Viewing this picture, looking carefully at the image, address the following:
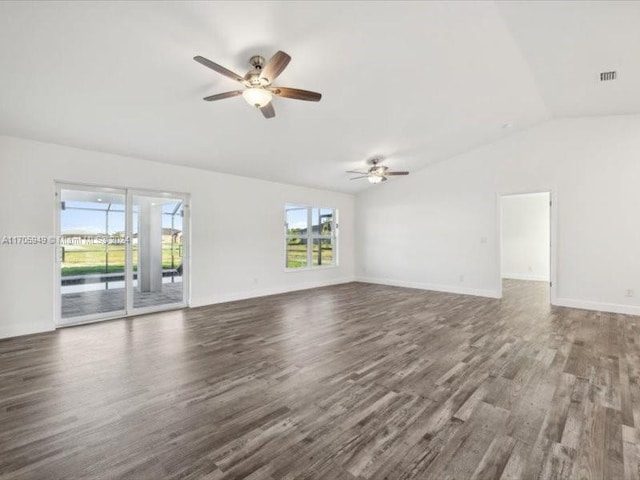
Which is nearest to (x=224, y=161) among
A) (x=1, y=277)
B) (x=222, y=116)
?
(x=222, y=116)

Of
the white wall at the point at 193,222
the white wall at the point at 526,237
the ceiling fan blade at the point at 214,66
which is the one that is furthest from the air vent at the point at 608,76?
the white wall at the point at 193,222

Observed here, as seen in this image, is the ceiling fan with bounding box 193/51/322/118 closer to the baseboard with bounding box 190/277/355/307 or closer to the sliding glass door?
the sliding glass door

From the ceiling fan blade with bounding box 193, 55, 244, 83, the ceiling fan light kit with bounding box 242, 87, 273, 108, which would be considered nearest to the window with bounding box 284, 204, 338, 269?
the ceiling fan light kit with bounding box 242, 87, 273, 108

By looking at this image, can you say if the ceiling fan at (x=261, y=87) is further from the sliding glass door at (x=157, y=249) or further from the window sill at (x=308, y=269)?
the window sill at (x=308, y=269)

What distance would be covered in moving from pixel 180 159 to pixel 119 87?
6.62 ft

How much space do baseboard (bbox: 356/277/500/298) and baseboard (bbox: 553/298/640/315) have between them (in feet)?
3.51

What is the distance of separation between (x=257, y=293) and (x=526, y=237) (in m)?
7.88

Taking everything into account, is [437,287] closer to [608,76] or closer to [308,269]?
[308,269]

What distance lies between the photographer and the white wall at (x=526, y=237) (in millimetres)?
8961

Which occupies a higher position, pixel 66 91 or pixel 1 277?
pixel 66 91

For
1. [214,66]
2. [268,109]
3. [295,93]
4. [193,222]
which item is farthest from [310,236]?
[214,66]

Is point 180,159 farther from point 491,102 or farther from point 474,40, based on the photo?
point 491,102

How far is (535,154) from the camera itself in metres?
6.04

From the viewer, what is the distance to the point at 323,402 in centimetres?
242
